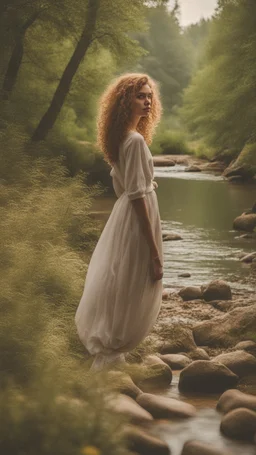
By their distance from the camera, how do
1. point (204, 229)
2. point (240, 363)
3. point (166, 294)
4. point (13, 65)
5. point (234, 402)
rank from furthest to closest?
point (13, 65) < point (204, 229) < point (166, 294) < point (240, 363) < point (234, 402)

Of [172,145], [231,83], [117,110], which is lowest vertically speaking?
[172,145]

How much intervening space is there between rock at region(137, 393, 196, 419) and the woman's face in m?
1.82

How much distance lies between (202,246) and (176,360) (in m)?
7.82

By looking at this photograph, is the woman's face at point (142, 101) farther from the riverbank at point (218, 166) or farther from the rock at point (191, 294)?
the riverbank at point (218, 166)

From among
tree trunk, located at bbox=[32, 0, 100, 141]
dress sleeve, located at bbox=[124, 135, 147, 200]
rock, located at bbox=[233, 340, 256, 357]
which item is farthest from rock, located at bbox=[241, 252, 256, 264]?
dress sleeve, located at bbox=[124, 135, 147, 200]

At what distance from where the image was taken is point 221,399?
4.68m

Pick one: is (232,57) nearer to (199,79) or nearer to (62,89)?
(199,79)

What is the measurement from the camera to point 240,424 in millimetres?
4148

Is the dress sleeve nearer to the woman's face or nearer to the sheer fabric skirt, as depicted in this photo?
the sheer fabric skirt

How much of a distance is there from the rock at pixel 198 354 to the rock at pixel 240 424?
189cm

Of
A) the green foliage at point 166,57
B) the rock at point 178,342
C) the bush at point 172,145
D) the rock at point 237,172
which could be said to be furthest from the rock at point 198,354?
the green foliage at point 166,57

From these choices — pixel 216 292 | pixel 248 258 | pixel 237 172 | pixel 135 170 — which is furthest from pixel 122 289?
pixel 237 172

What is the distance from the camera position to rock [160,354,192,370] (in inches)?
230

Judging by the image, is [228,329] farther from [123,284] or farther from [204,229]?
[204,229]
